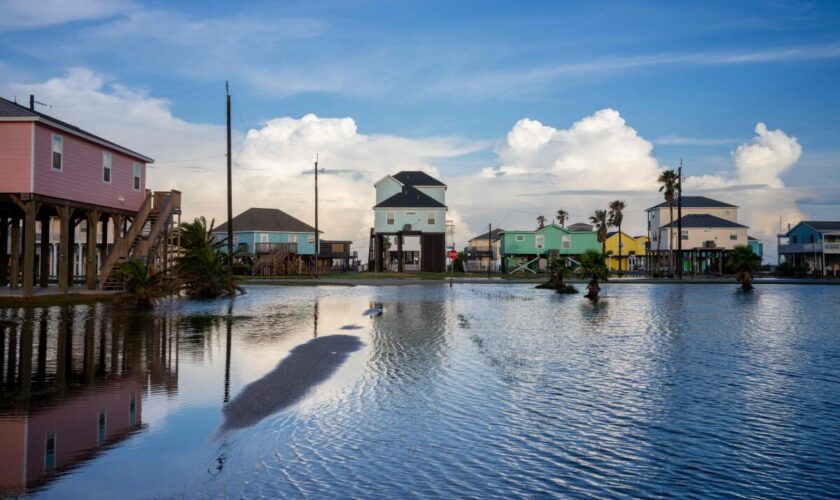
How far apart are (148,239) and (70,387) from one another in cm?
2658

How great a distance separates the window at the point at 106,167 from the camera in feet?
114

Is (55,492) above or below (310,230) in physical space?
Answer: below

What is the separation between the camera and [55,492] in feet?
20.5

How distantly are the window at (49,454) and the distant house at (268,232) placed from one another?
7804cm

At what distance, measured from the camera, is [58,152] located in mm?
30500

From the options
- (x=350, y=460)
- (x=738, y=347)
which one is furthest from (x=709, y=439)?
(x=738, y=347)

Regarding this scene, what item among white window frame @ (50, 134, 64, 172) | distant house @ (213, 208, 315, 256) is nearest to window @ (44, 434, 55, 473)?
white window frame @ (50, 134, 64, 172)

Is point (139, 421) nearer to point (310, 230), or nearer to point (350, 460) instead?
point (350, 460)

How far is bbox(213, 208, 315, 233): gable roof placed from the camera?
90.2 metres

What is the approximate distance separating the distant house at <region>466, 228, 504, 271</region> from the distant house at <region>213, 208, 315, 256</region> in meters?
24.9

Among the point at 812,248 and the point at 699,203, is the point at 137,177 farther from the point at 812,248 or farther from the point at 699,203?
the point at 812,248

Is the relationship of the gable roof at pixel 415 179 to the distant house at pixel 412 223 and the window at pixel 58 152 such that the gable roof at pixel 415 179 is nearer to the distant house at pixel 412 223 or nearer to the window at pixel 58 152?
the distant house at pixel 412 223

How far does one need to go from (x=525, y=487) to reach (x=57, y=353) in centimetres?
1219

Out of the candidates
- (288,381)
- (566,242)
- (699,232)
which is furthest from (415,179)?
(288,381)
